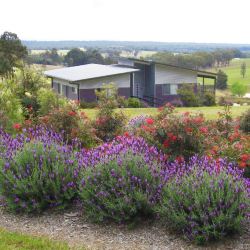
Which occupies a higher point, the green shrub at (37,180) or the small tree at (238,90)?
the green shrub at (37,180)

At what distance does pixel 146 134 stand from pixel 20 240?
3.05 m

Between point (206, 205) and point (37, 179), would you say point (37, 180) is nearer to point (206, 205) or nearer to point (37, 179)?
point (37, 179)

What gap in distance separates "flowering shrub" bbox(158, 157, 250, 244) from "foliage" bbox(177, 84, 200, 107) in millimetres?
33533

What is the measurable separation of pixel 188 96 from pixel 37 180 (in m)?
33.9

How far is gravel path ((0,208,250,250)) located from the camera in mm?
Result: 5516

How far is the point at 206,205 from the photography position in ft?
18.0

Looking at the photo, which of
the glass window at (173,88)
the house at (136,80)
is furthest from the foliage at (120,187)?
the glass window at (173,88)

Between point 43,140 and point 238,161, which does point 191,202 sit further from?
point 43,140

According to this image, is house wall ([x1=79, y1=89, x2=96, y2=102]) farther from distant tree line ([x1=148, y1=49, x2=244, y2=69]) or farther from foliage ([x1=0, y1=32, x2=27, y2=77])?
distant tree line ([x1=148, y1=49, x2=244, y2=69])

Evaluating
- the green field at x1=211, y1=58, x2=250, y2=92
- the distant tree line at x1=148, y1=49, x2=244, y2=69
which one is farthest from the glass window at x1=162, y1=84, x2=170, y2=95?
the green field at x1=211, y1=58, x2=250, y2=92

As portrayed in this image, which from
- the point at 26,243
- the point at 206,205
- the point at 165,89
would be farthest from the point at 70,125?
the point at 165,89

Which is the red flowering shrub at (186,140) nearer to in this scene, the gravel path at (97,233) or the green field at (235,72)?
the gravel path at (97,233)

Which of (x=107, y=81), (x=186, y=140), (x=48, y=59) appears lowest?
(x=48, y=59)

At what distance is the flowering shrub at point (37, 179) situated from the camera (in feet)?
21.4
